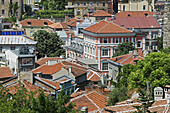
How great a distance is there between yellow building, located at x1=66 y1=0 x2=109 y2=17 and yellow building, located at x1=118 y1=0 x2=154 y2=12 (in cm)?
795

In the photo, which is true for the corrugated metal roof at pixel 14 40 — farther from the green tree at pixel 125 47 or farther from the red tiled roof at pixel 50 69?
the red tiled roof at pixel 50 69

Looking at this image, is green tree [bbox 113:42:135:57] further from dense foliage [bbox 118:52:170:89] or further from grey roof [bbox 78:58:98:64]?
dense foliage [bbox 118:52:170:89]

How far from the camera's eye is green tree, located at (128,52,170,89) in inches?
1390

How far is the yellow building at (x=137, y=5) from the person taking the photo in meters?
113

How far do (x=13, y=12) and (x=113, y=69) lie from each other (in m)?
60.8

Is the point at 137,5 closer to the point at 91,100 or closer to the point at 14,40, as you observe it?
the point at 14,40

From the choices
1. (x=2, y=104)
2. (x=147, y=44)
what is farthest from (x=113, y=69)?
(x=2, y=104)

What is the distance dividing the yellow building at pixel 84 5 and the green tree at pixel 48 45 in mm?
38924

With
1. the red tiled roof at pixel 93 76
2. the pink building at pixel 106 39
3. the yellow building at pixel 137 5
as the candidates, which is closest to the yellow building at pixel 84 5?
the yellow building at pixel 137 5

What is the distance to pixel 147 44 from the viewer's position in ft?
249

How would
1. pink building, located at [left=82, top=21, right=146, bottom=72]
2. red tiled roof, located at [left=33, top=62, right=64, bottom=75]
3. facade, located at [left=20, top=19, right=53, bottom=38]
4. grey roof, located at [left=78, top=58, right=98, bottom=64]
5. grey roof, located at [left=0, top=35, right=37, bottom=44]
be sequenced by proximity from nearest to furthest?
red tiled roof, located at [left=33, top=62, right=64, bottom=75], grey roof, located at [left=0, top=35, right=37, bottom=44], grey roof, located at [left=78, top=58, right=98, bottom=64], pink building, located at [left=82, top=21, right=146, bottom=72], facade, located at [left=20, top=19, right=53, bottom=38]

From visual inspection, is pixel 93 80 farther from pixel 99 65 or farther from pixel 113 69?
pixel 99 65

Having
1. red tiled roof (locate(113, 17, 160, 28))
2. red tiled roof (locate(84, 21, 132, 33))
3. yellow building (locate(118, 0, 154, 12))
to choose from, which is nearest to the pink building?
red tiled roof (locate(84, 21, 132, 33))

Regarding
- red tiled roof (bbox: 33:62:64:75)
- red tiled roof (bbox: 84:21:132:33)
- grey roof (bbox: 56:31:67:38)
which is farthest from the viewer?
grey roof (bbox: 56:31:67:38)
